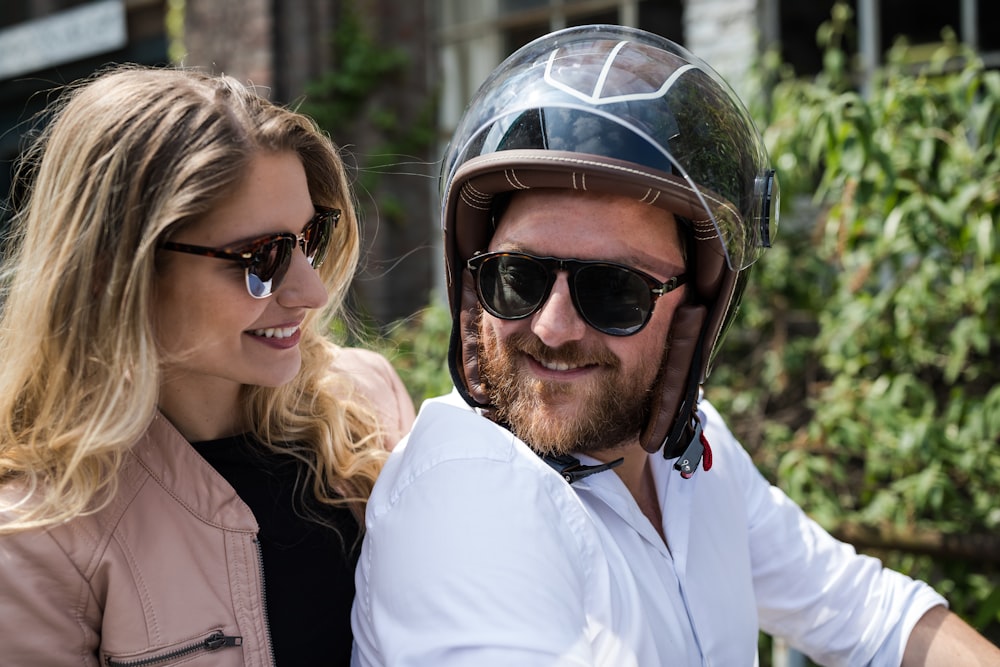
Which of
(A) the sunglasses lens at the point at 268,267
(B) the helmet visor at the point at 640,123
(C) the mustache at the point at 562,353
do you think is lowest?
(C) the mustache at the point at 562,353

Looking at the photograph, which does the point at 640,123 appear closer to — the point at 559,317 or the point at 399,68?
the point at 559,317

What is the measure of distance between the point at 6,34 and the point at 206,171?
7.68m

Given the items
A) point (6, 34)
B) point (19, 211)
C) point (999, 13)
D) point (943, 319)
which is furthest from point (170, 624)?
point (6, 34)

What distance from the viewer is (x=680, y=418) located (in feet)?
5.20

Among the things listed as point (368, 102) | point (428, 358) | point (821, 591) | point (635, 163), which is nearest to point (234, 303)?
point (635, 163)

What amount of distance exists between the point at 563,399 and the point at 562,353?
0.08m

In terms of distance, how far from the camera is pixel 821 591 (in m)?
1.80

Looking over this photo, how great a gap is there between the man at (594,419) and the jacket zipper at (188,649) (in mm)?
215

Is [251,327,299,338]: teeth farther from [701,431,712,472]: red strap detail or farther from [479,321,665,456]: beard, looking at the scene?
[701,431,712,472]: red strap detail

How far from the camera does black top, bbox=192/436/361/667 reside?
1524mm

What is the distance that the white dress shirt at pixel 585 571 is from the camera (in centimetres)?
122

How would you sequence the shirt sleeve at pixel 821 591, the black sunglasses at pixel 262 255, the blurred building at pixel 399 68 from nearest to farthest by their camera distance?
the black sunglasses at pixel 262 255 → the shirt sleeve at pixel 821 591 → the blurred building at pixel 399 68

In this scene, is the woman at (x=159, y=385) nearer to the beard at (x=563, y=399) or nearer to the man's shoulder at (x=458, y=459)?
the man's shoulder at (x=458, y=459)

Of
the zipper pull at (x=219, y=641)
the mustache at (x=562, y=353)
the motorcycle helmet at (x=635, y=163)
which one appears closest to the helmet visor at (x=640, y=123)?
the motorcycle helmet at (x=635, y=163)
